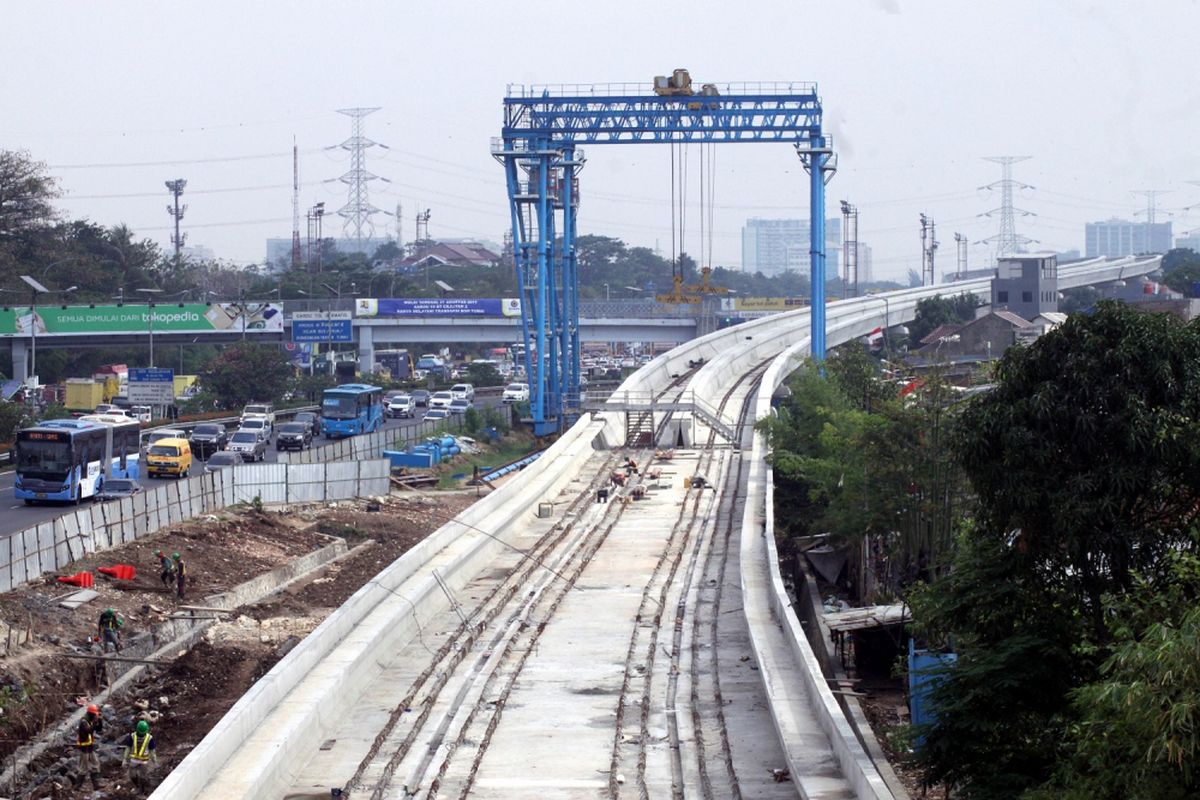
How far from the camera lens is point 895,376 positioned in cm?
4816

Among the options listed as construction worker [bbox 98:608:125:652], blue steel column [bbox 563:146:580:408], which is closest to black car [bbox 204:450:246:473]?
blue steel column [bbox 563:146:580:408]

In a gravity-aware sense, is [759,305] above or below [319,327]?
above

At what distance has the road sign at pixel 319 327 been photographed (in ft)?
255

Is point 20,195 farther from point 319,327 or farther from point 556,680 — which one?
point 556,680

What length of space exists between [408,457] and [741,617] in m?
22.0

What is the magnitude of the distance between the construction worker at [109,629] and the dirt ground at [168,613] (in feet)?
1.16

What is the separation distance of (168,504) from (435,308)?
5480cm

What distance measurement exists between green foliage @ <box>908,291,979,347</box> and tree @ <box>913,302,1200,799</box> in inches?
3537

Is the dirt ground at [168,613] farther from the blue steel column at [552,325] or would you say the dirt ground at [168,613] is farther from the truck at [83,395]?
the truck at [83,395]

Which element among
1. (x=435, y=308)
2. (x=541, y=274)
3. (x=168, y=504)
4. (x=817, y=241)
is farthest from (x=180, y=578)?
(x=435, y=308)

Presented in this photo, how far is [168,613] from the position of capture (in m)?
25.5

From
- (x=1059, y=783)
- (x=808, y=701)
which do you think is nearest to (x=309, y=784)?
(x=808, y=701)

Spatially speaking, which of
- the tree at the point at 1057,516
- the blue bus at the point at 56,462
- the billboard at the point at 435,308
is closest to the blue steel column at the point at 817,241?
the blue bus at the point at 56,462

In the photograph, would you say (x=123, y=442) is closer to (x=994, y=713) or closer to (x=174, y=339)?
(x=994, y=713)
